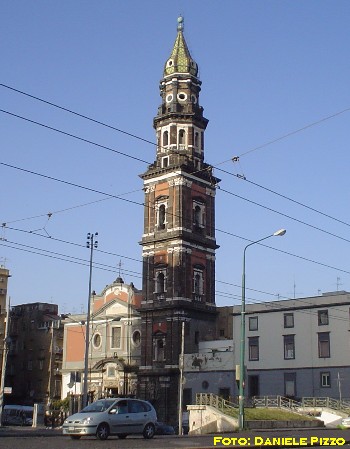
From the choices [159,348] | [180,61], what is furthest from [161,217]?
[180,61]

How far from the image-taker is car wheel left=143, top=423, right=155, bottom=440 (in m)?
25.9

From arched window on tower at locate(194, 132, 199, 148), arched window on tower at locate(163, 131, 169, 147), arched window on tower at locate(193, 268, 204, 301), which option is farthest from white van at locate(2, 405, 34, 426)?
arched window on tower at locate(194, 132, 199, 148)

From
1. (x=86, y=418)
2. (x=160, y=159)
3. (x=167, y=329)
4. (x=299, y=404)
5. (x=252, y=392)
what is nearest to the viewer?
(x=86, y=418)

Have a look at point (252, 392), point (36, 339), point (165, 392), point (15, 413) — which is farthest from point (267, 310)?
point (36, 339)

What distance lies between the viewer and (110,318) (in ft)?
252

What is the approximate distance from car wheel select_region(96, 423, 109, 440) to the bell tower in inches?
1611

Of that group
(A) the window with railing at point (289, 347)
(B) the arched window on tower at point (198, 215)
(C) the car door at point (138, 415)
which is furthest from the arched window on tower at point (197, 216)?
(C) the car door at point (138, 415)

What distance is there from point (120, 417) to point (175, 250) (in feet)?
142

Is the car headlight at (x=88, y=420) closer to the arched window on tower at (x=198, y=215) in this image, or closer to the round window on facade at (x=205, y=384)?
the round window on facade at (x=205, y=384)

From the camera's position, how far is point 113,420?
2473cm

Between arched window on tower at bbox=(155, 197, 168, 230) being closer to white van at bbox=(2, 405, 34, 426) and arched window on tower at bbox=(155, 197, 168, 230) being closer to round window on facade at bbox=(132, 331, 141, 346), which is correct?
round window on facade at bbox=(132, 331, 141, 346)

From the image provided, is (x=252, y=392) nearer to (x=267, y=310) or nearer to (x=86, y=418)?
(x=267, y=310)

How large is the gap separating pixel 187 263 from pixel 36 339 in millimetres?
30746

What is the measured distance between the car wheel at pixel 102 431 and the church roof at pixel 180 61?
56898 millimetres
